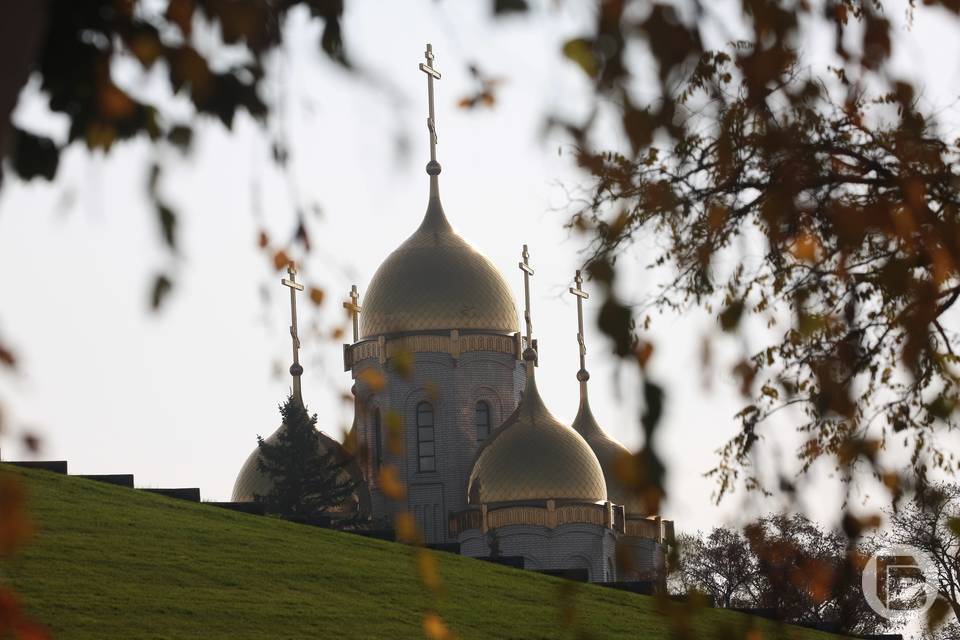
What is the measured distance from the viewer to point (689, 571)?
43.2 m

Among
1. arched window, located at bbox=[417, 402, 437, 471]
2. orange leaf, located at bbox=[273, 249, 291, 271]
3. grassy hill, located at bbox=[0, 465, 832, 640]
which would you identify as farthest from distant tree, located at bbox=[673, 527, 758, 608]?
orange leaf, located at bbox=[273, 249, 291, 271]

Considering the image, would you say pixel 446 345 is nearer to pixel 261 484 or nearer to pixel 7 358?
pixel 261 484

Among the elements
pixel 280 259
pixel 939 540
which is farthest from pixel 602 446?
pixel 280 259

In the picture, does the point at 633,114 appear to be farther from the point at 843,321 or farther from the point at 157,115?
the point at 843,321

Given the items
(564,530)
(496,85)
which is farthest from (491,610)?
(564,530)

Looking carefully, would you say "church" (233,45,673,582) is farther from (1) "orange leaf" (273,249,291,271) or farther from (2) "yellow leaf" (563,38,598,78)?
(2) "yellow leaf" (563,38,598,78)

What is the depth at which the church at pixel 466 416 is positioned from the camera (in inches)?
1420

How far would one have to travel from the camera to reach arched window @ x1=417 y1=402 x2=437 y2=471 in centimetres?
4019

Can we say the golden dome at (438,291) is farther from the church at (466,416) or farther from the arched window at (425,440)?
the arched window at (425,440)

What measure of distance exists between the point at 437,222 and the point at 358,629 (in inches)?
1119

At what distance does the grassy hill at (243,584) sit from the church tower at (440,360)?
67.1 feet

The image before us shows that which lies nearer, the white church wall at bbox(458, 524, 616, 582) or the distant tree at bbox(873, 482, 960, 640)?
the distant tree at bbox(873, 482, 960, 640)

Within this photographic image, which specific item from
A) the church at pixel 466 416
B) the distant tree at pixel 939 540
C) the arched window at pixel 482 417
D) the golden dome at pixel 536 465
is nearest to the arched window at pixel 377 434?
the church at pixel 466 416

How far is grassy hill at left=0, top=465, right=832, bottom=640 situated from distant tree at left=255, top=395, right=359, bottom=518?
18691 millimetres
